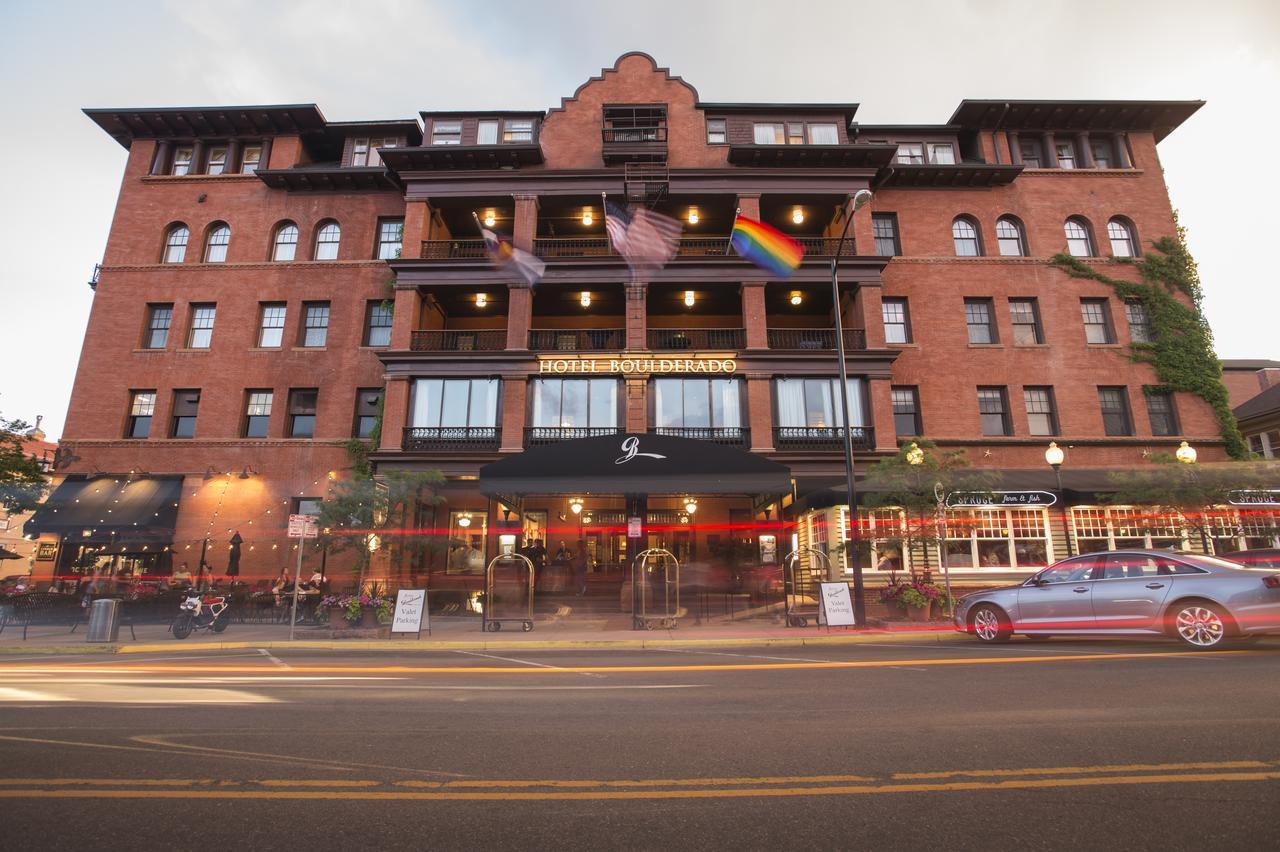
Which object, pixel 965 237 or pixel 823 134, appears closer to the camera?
pixel 823 134

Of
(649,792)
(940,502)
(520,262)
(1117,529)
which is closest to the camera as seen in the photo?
(649,792)

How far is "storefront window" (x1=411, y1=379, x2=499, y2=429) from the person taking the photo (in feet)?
76.0

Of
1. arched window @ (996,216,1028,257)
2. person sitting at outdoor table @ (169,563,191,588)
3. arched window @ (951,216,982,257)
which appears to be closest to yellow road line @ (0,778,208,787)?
person sitting at outdoor table @ (169,563,191,588)

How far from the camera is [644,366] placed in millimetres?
23188

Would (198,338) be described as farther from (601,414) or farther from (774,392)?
(774,392)

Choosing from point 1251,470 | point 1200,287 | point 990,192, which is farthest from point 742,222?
point 1200,287

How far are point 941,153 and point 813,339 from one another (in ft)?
35.3

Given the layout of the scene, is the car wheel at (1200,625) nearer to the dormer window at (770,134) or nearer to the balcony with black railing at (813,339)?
the balcony with black railing at (813,339)

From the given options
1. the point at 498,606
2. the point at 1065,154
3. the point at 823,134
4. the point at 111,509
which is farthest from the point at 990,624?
the point at 111,509

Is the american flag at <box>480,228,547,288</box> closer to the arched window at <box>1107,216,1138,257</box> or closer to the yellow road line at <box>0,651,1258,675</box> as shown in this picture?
the yellow road line at <box>0,651,1258,675</box>

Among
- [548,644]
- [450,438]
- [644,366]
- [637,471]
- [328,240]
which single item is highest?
[328,240]

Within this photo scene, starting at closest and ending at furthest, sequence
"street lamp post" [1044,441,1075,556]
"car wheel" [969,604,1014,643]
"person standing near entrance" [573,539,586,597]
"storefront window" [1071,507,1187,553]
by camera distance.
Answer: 1. "car wheel" [969,604,1014,643]
2. "street lamp post" [1044,441,1075,556]
3. "storefront window" [1071,507,1187,553]
4. "person standing near entrance" [573,539,586,597]

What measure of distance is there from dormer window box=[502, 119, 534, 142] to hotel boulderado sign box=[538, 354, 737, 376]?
36.4 ft

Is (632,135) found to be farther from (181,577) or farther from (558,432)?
(181,577)
